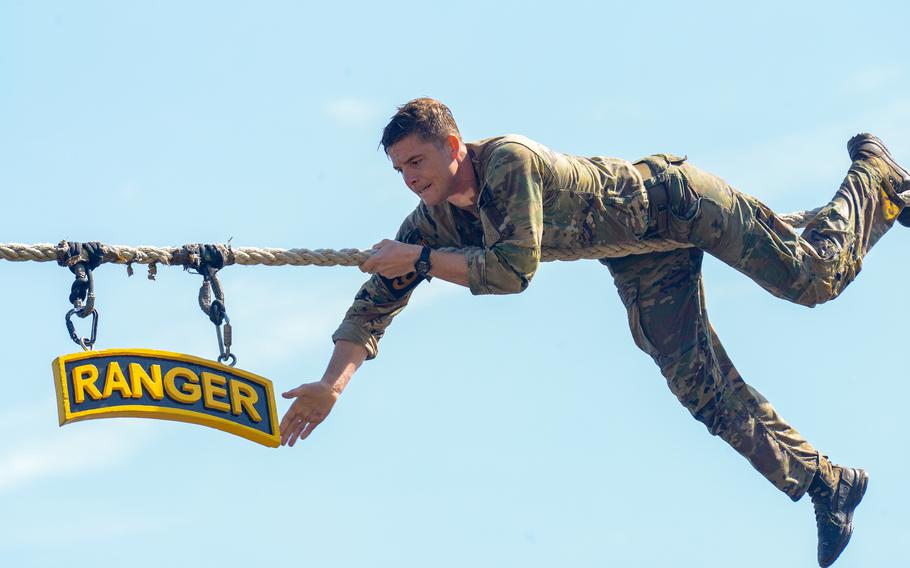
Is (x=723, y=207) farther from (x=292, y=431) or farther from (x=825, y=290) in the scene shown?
(x=292, y=431)

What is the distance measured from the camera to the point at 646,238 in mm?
12602

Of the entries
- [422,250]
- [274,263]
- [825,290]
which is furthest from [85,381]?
[825,290]

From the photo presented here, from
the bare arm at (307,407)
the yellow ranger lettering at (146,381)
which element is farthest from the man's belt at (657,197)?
the yellow ranger lettering at (146,381)

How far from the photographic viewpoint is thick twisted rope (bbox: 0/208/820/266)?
1084 centimetres

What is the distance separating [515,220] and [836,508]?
349cm

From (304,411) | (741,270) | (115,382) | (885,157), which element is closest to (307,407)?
(304,411)

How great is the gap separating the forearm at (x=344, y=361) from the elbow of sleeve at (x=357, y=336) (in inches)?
0.9

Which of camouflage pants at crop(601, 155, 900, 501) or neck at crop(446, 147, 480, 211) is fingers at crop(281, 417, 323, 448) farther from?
camouflage pants at crop(601, 155, 900, 501)

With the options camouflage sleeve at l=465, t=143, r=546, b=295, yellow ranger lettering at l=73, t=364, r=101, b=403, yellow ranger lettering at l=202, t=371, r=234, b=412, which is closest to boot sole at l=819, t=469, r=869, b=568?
camouflage sleeve at l=465, t=143, r=546, b=295

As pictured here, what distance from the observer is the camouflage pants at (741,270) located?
41.5 ft

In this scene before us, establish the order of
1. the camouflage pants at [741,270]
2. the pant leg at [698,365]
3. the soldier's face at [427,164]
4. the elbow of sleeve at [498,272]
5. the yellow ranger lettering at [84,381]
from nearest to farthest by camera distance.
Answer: the yellow ranger lettering at [84,381]
the elbow of sleeve at [498,272]
the soldier's face at [427,164]
the camouflage pants at [741,270]
the pant leg at [698,365]

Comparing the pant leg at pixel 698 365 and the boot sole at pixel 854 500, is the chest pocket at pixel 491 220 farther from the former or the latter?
the boot sole at pixel 854 500

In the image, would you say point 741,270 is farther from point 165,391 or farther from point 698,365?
point 165,391

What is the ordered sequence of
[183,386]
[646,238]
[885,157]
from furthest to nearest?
[885,157] < [646,238] < [183,386]
